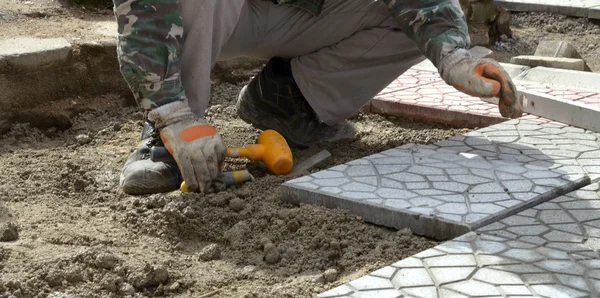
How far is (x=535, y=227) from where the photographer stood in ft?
9.07

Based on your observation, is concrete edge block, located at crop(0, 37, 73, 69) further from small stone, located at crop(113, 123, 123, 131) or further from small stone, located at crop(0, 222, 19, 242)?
small stone, located at crop(0, 222, 19, 242)

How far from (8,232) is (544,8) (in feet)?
17.2

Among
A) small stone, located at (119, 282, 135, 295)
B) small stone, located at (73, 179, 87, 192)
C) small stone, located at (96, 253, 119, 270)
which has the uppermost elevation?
small stone, located at (96, 253, 119, 270)

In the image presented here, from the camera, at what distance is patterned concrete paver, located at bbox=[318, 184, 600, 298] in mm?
2361

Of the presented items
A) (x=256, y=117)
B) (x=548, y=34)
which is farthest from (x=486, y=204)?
(x=548, y=34)

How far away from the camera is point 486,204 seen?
2908 mm

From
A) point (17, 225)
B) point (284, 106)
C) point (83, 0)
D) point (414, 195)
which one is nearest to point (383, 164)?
point (414, 195)

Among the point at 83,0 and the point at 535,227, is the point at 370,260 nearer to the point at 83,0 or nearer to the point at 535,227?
the point at 535,227

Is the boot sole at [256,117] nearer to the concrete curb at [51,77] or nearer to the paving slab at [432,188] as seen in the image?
the paving slab at [432,188]

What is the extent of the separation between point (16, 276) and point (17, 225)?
477mm

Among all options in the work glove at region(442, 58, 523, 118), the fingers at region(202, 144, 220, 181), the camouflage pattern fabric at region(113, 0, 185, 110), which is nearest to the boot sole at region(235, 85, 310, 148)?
the fingers at region(202, 144, 220, 181)

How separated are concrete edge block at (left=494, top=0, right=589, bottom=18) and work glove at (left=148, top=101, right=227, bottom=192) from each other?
173 inches

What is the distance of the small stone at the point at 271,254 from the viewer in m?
→ 2.74

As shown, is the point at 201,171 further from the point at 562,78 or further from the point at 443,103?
the point at 562,78
